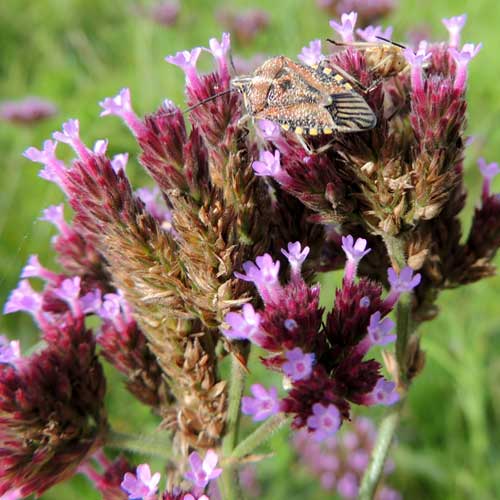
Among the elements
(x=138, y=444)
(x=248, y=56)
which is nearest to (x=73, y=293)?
(x=138, y=444)

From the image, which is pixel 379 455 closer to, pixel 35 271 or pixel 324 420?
pixel 324 420

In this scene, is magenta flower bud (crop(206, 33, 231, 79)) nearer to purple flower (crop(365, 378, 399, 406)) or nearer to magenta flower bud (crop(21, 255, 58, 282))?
magenta flower bud (crop(21, 255, 58, 282))

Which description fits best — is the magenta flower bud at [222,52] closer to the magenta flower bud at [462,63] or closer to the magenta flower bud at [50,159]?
the magenta flower bud at [50,159]

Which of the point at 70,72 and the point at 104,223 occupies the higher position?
the point at 70,72

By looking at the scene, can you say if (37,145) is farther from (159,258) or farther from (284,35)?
(159,258)

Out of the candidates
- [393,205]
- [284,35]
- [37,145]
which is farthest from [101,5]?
[393,205]

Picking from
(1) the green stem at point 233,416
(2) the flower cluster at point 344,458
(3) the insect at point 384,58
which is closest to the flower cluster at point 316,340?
(1) the green stem at point 233,416

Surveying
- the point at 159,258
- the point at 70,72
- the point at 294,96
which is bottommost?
the point at 159,258
